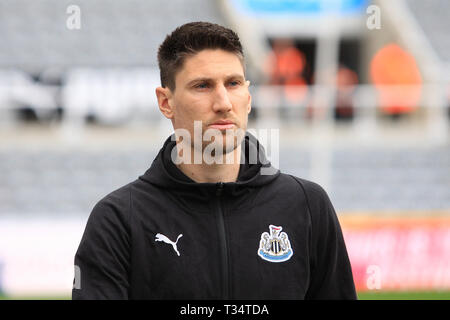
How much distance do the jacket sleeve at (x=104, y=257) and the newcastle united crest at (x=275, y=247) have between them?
1.28ft

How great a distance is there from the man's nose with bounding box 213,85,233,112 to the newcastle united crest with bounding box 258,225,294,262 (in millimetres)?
385

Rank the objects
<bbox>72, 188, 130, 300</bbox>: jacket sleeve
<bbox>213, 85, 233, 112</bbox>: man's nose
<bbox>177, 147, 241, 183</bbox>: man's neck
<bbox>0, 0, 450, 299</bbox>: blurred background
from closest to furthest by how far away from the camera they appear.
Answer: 1. <bbox>72, 188, 130, 300</bbox>: jacket sleeve
2. <bbox>213, 85, 233, 112</bbox>: man's nose
3. <bbox>177, 147, 241, 183</bbox>: man's neck
4. <bbox>0, 0, 450, 299</bbox>: blurred background

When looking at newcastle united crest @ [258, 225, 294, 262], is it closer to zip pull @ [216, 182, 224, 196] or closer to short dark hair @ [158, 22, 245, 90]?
zip pull @ [216, 182, 224, 196]

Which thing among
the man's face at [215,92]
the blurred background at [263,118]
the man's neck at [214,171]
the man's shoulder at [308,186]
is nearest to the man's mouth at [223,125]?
the man's face at [215,92]

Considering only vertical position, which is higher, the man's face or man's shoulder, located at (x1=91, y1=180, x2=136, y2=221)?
the man's face

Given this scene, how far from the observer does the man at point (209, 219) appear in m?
2.32

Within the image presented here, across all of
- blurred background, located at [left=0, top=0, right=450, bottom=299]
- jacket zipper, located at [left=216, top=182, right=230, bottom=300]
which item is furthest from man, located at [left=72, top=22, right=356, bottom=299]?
blurred background, located at [left=0, top=0, right=450, bottom=299]

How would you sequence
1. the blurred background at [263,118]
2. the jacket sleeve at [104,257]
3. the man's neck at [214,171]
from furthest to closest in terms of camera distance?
1. the blurred background at [263,118]
2. the man's neck at [214,171]
3. the jacket sleeve at [104,257]

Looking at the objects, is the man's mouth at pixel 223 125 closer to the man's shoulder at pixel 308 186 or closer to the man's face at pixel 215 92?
the man's face at pixel 215 92

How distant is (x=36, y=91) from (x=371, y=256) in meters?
5.76

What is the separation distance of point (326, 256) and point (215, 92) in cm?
59

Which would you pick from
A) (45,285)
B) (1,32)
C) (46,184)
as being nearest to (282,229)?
(45,285)

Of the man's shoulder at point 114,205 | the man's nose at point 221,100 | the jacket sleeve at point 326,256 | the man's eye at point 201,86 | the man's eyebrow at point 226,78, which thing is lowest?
the jacket sleeve at point 326,256

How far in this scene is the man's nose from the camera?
2.40m
